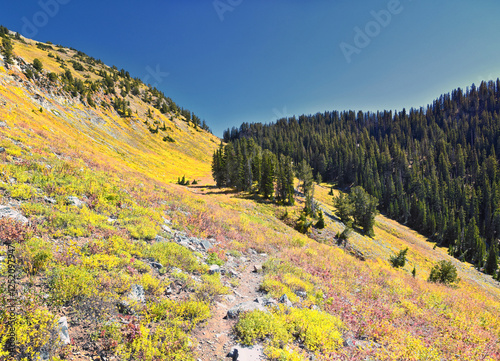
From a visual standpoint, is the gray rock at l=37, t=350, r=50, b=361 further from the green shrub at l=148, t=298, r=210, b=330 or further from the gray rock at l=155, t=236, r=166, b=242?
the gray rock at l=155, t=236, r=166, b=242

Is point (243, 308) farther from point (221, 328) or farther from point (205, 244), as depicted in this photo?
point (205, 244)

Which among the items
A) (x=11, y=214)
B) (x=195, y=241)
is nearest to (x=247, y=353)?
(x=195, y=241)

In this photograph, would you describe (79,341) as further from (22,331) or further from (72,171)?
(72,171)

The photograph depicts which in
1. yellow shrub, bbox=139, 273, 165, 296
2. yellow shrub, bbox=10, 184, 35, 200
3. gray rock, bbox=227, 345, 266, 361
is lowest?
gray rock, bbox=227, 345, 266, 361

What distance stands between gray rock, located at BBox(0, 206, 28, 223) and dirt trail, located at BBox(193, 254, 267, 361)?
745cm

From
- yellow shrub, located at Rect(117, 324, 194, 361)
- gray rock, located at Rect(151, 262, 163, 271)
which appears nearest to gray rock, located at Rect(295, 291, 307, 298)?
yellow shrub, located at Rect(117, 324, 194, 361)

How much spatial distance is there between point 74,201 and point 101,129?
277ft

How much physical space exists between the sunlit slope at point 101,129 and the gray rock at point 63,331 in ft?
46.3

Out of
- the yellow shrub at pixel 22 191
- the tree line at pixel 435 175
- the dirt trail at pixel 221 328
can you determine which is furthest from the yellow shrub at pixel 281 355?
the tree line at pixel 435 175

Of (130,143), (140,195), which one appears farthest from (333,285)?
(130,143)

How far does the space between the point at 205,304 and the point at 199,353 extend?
1637 millimetres

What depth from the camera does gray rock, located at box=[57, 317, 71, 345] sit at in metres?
4.46

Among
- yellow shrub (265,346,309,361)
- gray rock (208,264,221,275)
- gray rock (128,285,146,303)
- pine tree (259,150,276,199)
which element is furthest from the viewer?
pine tree (259,150,276,199)

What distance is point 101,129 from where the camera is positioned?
256 ft
